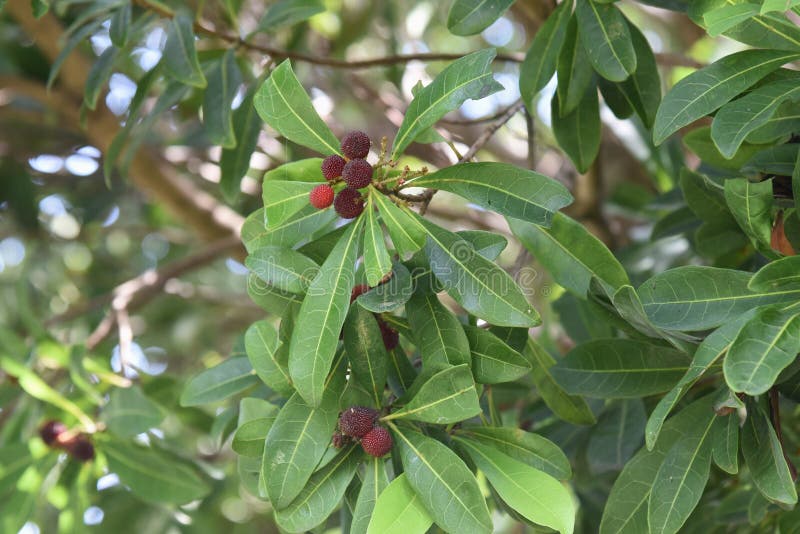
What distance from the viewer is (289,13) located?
1.61 metres

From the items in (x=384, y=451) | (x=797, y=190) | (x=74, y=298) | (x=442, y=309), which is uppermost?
(x=797, y=190)

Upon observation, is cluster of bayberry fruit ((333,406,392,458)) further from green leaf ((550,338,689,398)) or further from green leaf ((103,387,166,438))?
green leaf ((103,387,166,438))

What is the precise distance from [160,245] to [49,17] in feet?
3.85

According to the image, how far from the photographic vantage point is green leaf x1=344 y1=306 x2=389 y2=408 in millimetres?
1041

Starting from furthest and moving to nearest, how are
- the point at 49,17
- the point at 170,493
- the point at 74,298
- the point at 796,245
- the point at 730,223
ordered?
the point at 74,298
the point at 49,17
the point at 170,493
the point at 730,223
the point at 796,245

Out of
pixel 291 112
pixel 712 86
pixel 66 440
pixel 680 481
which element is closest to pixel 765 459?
pixel 680 481

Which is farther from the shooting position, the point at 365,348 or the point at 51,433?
the point at 51,433

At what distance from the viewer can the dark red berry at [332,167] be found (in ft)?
3.32

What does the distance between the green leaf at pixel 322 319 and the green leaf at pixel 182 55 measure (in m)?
0.53

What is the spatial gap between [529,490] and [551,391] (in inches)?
10.5

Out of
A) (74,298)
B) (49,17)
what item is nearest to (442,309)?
(49,17)

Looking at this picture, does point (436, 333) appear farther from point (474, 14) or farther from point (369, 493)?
point (474, 14)

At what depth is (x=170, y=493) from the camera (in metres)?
1.57

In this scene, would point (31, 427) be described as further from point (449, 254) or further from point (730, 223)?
point (730, 223)
